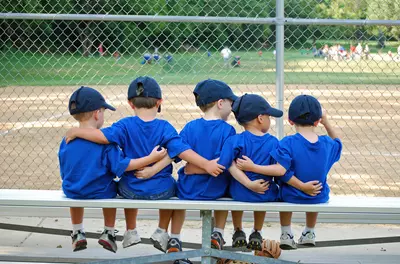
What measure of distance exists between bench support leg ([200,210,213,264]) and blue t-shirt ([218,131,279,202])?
0.24 meters

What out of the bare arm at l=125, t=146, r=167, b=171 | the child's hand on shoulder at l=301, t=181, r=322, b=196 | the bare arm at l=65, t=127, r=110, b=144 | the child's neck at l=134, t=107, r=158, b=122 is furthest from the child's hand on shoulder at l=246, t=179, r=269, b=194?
the bare arm at l=65, t=127, r=110, b=144

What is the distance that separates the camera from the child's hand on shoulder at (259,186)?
14.0ft

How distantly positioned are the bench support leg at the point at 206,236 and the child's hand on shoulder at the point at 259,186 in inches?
11.6

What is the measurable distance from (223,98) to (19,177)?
529 cm

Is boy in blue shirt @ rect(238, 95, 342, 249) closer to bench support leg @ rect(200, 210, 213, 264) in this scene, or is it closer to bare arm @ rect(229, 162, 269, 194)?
bare arm @ rect(229, 162, 269, 194)

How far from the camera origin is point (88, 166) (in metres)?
4.37

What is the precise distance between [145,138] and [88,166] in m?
0.39

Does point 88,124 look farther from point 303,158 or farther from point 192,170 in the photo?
point 303,158

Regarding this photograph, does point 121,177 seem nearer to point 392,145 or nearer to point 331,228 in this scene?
point 331,228

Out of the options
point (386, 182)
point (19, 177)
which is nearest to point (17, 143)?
point (19, 177)

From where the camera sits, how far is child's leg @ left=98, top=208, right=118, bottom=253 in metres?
4.50

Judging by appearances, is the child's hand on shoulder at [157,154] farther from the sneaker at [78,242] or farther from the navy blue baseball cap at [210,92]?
the sneaker at [78,242]

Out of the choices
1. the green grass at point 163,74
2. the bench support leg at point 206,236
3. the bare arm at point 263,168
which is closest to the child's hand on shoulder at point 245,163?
the bare arm at point 263,168

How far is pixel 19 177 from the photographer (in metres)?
9.12
